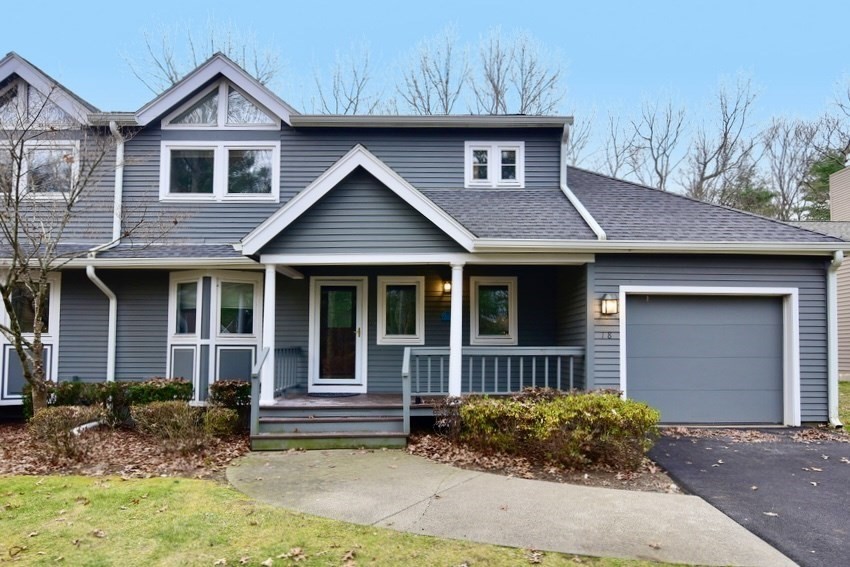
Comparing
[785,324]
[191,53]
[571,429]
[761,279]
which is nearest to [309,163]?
[571,429]

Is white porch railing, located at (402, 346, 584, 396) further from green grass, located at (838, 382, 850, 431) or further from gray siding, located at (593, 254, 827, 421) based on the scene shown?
green grass, located at (838, 382, 850, 431)

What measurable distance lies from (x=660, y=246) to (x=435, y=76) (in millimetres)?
16643

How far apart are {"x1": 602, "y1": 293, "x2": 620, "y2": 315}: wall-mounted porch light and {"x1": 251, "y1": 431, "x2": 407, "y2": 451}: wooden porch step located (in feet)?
11.3

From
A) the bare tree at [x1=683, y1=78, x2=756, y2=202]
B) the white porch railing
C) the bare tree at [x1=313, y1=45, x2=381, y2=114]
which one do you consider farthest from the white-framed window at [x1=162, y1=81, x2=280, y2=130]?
the bare tree at [x1=683, y1=78, x2=756, y2=202]

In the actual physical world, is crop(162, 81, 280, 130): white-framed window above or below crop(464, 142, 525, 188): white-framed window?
above

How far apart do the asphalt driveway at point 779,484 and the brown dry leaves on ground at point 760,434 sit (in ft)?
0.20

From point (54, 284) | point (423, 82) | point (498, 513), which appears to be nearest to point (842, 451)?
point (498, 513)

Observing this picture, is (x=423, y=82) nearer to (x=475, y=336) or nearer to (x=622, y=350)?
(x=475, y=336)

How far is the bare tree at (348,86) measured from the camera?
2245 centimetres

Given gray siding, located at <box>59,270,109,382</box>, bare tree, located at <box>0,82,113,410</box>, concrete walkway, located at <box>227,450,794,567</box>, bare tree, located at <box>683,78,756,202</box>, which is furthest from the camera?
bare tree, located at <box>683,78,756,202</box>

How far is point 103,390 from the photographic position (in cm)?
877

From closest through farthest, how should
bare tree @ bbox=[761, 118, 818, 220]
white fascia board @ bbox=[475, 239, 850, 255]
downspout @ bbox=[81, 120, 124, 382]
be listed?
white fascia board @ bbox=[475, 239, 850, 255] < downspout @ bbox=[81, 120, 124, 382] < bare tree @ bbox=[761, 118, 818, 220]

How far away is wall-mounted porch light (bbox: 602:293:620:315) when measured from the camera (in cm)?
870

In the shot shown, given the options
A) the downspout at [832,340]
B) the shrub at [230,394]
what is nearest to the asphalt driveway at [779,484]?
the downspout at [832,340]
